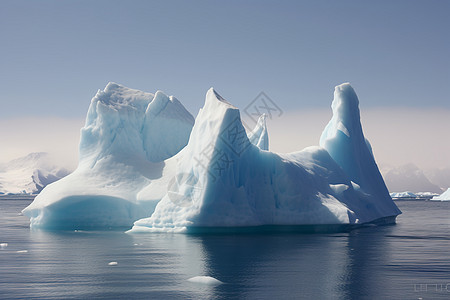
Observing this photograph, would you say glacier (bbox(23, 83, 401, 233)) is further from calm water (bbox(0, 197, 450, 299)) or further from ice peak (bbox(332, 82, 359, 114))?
calm water (bbox(0, 197, 450, 299))

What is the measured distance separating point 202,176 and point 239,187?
200cm

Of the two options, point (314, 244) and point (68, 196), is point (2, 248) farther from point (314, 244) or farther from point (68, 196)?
point (314, 244)

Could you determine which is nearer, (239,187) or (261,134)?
(239,187)

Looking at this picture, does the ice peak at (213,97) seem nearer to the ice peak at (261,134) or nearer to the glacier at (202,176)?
the glacier at (202,176)

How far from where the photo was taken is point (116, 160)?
35062 millimetres

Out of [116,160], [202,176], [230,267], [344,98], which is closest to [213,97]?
[202,176]

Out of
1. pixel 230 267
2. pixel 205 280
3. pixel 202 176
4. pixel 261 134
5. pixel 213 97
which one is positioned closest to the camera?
pixel 205 280

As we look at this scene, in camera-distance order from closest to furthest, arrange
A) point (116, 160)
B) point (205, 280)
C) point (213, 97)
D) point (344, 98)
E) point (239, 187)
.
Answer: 1. point (205, 280)
2. point (239, 187)
3. point (213, 97)
4. point (116, 160)
5. point (344, 98)

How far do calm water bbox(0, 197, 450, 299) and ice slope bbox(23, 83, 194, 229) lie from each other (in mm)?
6448

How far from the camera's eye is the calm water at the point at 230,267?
12.4 m

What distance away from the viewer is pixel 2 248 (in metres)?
22.3

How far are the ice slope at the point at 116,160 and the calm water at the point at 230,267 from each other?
21.2 ft

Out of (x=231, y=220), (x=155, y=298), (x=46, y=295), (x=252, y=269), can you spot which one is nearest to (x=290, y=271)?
(x=252, y=269)

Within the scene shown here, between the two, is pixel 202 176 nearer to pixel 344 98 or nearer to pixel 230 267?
pixel 230 267
